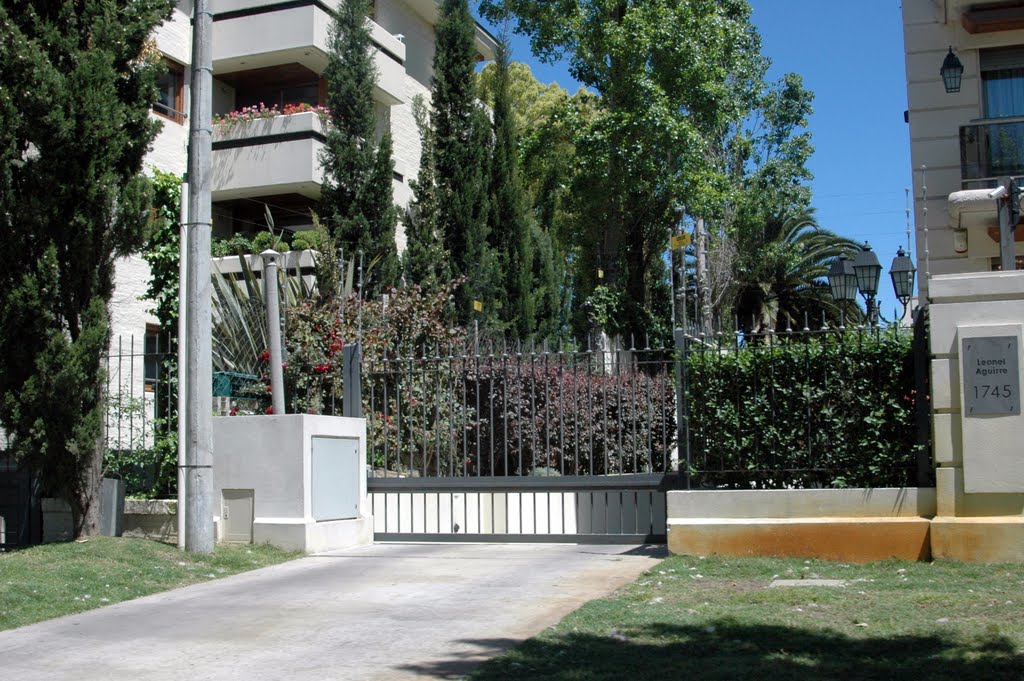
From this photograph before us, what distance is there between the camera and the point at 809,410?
33.2ft

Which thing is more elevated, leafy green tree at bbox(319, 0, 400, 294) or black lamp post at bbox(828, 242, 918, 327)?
leafy green tree at bbox(319, 0, 400, 294)

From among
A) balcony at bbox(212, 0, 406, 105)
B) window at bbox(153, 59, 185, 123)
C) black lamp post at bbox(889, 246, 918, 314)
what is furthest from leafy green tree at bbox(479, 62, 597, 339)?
black lamp post at bbox(889, 246, 918, 314)

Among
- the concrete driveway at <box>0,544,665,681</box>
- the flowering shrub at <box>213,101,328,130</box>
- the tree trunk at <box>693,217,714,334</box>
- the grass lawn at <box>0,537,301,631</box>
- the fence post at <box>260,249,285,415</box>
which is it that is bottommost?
the concrete driveway at <box>0,544,665,681</box>

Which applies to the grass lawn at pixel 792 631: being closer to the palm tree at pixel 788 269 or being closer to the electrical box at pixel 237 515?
the electrical box at pixel 237 515

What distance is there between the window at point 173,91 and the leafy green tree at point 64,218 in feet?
38.1

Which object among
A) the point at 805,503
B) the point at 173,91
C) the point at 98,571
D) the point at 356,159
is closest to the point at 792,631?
the point at 805,503

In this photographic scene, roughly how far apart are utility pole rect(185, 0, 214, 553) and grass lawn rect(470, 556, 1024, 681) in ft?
14.5

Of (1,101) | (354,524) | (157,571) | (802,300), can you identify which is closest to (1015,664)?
(157,571)

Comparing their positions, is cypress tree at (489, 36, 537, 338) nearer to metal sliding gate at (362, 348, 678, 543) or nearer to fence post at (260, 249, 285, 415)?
metal sliding gate at (362, 348, 678, 543)

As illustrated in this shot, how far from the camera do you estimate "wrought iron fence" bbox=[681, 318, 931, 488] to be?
32.6 feet

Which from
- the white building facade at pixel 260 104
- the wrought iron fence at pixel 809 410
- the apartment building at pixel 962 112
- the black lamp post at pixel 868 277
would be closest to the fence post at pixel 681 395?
the wrought iron fence at pixel 809 410

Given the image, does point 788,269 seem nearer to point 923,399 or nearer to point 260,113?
point 260,113

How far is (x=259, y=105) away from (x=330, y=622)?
19.3 meters

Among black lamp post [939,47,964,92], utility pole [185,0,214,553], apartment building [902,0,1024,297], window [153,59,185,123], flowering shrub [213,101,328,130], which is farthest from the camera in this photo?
flowering shrub [213,101,328,130]
